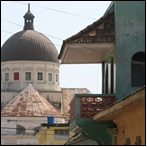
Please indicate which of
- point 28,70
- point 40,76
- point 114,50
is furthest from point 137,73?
point 40,76

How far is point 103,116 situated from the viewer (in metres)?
10.9

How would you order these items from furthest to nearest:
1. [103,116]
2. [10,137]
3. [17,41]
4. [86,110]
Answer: [17,41] → [10,137] → [86,110] → [103,116]

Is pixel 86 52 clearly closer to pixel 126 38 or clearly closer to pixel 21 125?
pixel 126 38

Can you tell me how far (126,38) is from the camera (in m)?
13.1

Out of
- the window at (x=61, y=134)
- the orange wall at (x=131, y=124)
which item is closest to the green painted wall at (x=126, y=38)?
the orange wall at (x=131, y=124)

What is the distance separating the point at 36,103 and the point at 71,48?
4964 cm

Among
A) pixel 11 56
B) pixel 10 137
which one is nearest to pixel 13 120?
pixel 10 137

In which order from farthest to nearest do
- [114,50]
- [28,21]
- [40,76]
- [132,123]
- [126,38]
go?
[28,21], [40,76], [114,50], [126,38], [132,123]

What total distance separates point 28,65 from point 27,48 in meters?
2.45

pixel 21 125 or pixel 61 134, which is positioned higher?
pixel 21 125

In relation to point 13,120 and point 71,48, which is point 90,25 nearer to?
point 71,48

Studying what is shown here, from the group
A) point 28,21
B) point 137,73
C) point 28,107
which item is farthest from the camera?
point 28,21

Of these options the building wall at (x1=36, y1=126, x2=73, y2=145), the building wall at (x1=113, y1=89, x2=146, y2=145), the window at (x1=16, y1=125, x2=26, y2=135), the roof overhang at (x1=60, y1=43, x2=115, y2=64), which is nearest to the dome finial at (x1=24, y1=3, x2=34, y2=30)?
the window at (x1=16, y1=125, x2=26, y2=135)

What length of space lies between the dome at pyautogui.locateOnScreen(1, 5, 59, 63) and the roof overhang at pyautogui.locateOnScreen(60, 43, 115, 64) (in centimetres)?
5919
